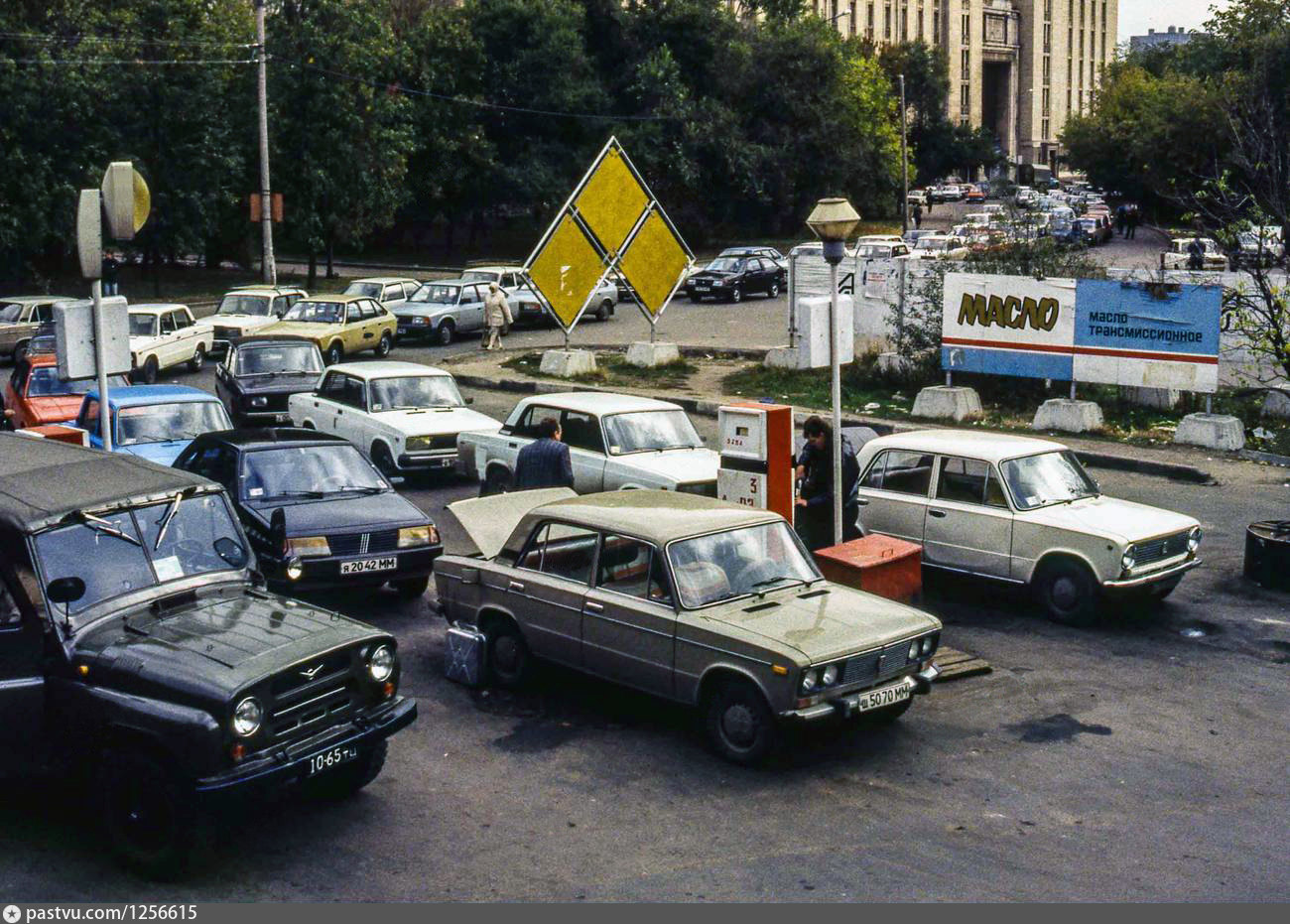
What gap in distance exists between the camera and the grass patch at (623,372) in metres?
26.0

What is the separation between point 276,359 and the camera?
21.7 m

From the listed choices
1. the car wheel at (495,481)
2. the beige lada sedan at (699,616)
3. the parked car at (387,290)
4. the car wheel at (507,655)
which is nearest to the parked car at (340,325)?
the parked car at (387,290)

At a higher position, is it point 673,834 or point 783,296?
point 783,296

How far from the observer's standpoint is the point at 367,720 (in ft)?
24.2

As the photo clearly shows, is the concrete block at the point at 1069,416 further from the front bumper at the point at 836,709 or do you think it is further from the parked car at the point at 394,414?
the front bumper at the point at 836,709

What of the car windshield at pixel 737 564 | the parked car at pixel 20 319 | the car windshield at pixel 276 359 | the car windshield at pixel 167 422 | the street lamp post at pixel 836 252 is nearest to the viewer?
the car windshield at pixel 737 564

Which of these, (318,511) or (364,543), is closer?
(364,543)

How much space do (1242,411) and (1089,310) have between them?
9.15 feet

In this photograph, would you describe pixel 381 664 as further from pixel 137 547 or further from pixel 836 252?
pixel 836 252

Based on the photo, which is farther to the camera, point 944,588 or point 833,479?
point 944,588

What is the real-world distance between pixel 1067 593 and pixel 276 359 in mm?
14138

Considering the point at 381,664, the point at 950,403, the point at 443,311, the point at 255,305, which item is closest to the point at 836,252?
the point at 381,664

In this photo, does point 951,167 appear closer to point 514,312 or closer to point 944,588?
point 514,312

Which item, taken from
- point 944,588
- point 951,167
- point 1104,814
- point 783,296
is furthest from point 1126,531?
point 951,167
